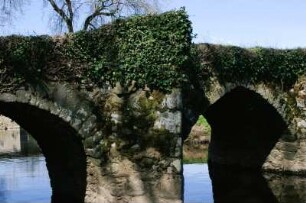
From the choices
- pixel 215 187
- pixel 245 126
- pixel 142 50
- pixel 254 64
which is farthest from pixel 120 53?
pixel 245 126

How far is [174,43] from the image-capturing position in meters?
9.76

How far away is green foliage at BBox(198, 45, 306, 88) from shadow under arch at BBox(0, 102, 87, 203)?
344 cm

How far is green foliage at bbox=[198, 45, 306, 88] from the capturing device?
11.9 m

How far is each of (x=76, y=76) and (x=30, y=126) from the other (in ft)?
9.40

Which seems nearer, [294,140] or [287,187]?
[287,187]

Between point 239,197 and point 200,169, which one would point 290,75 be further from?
point 200,169

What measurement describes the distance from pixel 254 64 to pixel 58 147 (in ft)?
18.2

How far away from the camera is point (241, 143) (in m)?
17.1

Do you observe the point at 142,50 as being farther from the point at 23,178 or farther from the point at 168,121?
the point at 23,178

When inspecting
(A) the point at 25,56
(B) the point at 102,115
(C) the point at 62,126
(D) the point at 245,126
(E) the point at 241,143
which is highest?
(A) the point at 25,56

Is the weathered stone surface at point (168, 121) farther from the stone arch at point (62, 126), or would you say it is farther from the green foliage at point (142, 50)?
the stone arch at point (62, 126)

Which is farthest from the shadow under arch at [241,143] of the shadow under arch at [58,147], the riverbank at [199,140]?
the riverbank at [199,140]

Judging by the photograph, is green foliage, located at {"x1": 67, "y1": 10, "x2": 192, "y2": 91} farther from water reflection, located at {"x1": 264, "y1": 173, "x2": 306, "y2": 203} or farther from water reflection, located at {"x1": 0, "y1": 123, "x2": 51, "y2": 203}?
water reflection, located at {"x1": 264, "y1": 173, "x2": 306, "y2": 203}

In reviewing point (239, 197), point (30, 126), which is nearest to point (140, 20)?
point (30, 126)
